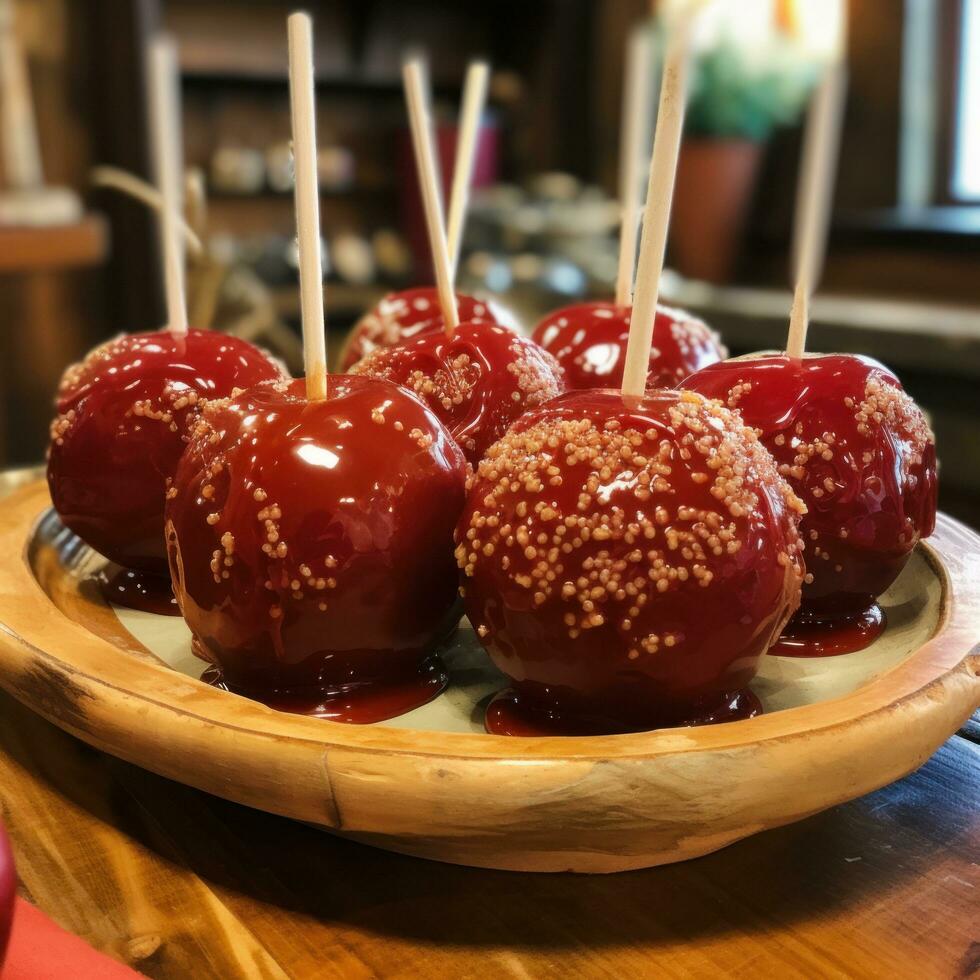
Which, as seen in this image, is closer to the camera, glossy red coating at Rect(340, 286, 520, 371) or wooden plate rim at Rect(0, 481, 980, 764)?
wooden plate rim at Rect(0, 481, 980, 764)

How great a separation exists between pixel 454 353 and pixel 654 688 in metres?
0.33

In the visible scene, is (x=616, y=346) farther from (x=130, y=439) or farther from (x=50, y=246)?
(x=50, y=246)

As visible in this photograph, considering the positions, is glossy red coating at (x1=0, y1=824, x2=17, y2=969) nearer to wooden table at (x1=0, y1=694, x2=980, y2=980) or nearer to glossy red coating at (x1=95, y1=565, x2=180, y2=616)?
wooden table at (x1=0, y1=694, x2=980, y2=980)

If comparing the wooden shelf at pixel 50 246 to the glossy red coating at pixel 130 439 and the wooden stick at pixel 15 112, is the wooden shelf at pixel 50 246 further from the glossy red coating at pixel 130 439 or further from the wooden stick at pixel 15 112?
the glossy red coating at pixel 130 439

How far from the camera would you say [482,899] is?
21.7 inches

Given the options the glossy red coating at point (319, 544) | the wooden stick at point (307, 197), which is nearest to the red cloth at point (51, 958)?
the glossy red coating at point (319, 544)

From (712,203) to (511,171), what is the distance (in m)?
0.80

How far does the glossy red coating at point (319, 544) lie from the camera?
0.64 metres

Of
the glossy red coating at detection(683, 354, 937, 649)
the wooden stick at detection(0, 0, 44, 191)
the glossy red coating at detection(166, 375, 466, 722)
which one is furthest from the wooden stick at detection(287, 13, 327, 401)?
the wooden stick at detection(0, 0, 44, 191)

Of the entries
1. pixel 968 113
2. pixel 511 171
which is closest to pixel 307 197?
pixel 968 113

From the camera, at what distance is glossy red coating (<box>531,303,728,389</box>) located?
0.97 metres

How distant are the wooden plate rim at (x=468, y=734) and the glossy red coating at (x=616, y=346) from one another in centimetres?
33

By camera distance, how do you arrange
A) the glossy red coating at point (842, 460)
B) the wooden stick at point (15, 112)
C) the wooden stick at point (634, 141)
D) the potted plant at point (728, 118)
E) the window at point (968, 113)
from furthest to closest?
the potted plant at point (728, 118) → the window at point (968, 113) → the wooden stick at point (15, 112) → the wooden stick at point (634, 141) → the glossy red coating at point (842, 460)

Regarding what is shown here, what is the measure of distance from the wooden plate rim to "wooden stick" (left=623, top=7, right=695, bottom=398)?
0.21 m
